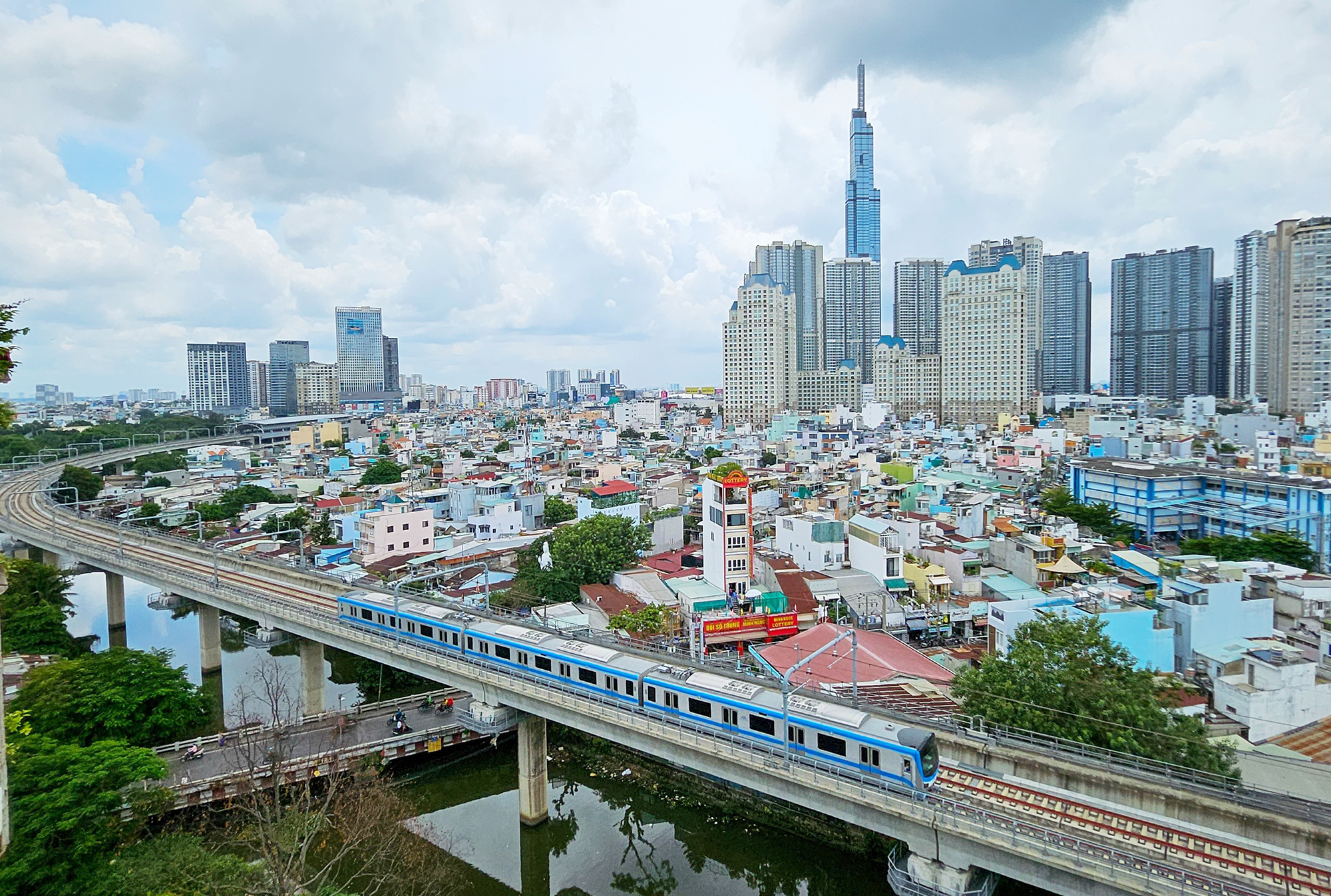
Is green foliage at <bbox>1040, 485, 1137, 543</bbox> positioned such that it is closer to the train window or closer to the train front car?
the train front car

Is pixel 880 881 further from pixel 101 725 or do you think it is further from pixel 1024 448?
pixel 1024 448

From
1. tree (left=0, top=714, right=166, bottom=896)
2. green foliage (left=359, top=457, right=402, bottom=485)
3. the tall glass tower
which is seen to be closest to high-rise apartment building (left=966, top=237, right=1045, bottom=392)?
the tall glass tower

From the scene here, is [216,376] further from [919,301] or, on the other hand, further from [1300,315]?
[1300,315]

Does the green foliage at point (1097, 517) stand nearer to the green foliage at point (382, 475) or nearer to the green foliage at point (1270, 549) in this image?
the green foliage at point (1270, 549)

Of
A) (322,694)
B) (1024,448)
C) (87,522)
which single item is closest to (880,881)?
(322,694)

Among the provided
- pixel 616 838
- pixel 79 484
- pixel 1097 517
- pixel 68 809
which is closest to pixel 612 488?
pixel 1097 517

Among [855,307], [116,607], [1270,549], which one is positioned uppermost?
[855,307]

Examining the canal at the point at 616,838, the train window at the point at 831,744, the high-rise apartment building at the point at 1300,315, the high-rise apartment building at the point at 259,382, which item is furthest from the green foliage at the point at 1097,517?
the high-rise apartment building at the point at 259,382
